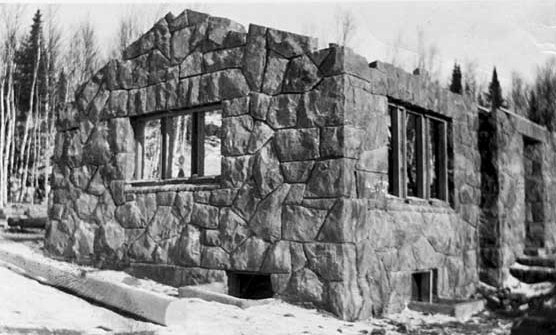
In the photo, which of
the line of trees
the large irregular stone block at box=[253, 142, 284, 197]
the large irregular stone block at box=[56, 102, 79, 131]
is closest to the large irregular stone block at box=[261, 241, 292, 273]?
the large irregular stone block at box=[253, 142, 284, 197]

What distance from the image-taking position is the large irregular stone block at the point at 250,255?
7.86 m

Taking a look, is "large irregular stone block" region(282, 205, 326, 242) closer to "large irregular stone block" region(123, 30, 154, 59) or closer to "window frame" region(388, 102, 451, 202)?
"window frame" region(388, 102, 451, 202)

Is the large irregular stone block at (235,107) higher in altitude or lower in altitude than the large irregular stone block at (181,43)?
lower

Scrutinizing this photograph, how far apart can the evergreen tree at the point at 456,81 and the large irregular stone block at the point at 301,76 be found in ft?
86.5

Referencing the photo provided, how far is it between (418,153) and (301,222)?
96.6 inches

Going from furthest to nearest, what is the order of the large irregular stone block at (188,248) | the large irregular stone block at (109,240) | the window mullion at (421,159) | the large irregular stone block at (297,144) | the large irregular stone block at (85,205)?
the large irregular stone block at (85,205) < the large irregular stone block at (109,240) < the window mullion at (421,159) < the large irregular stone block at (188,248) < the large irregular stone block at (297,144)

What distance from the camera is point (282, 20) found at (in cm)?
2002

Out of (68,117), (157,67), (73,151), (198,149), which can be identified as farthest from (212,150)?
(198,149)

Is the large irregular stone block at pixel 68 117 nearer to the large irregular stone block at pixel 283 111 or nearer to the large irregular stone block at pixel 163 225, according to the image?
the large irregular stone block at pixel 163 225

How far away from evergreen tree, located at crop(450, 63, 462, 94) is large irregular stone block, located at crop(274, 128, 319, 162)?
26.5 meters

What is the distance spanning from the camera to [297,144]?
7.62 metres

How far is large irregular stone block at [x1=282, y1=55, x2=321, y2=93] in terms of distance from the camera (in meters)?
7.59

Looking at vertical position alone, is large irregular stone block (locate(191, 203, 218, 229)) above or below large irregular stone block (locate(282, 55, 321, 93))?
below

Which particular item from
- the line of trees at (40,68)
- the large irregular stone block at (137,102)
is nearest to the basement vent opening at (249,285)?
the large irregular stone block at (137,102)
